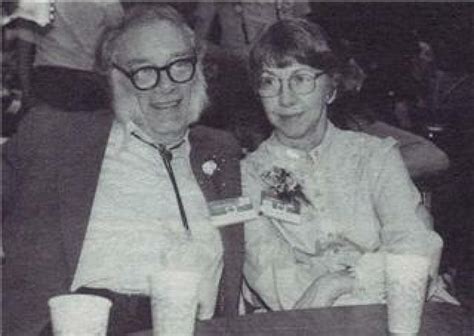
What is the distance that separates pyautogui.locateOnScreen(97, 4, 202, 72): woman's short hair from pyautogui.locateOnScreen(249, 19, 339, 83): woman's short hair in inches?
7.1

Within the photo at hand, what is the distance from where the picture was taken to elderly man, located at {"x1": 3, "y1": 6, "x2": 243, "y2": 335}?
178cm

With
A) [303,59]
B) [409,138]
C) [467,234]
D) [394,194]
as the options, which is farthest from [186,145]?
[467,234]

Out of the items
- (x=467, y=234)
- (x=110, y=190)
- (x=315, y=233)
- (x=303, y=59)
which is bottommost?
(x=467, y=234)

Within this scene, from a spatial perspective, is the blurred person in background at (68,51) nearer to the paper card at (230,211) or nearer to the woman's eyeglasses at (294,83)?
the woman's eyeglasses at (294,83)

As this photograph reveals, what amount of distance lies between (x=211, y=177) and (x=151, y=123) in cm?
19

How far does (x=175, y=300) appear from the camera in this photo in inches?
44.2

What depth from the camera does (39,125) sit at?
1878 millimetres

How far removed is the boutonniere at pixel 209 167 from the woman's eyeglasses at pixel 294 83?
0.25 m

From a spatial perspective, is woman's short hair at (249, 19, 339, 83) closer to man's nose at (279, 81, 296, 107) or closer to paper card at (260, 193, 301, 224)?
man's nose at (279, 81, 296, 107)

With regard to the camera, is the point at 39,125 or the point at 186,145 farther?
the point at 186,145

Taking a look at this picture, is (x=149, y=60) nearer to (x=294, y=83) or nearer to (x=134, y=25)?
(x=134, y=25)

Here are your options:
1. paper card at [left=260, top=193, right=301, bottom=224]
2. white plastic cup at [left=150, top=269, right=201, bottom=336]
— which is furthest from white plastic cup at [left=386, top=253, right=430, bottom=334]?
paper card at [left=260, top=193, right=301, bottom=224]

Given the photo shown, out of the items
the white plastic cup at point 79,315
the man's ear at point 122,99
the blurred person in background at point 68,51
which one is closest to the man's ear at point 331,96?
the man's ear at point 122,99

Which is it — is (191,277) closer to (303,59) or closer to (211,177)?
(211,177)
